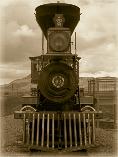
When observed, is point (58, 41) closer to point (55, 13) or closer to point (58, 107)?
point (55, 13)

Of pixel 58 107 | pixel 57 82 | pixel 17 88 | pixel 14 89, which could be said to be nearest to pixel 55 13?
pixel 57 82

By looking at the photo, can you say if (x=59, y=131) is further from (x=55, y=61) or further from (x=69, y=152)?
(x=55, y=61)

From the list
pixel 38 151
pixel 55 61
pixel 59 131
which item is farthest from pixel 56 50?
pixel 38 151

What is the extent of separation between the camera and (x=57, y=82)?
8.32 meters

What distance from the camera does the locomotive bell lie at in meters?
8.84

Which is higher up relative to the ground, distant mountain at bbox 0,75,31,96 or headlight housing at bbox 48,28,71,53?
headlight housing at bbox 48,28,71,53

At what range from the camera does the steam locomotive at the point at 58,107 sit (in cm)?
790

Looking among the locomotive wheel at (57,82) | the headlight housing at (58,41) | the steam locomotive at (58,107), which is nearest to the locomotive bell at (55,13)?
the steam locomotive at (58,107)

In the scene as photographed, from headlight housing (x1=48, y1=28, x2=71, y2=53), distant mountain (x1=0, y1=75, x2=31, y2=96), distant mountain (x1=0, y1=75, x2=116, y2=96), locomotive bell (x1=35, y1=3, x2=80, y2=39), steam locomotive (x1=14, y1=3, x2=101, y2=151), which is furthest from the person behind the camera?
distant mountain (x1=0, y1=75, x2=116, y2=96)

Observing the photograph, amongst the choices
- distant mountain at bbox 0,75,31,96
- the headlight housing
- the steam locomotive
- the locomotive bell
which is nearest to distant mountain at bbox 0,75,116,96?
distant mountain at bbox 0,75,31,96

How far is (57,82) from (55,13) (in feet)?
6.24

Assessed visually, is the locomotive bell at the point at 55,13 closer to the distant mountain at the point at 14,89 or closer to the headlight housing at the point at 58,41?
the headlight housing at the point at 58,41

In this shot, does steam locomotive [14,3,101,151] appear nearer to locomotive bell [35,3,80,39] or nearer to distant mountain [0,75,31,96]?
locomotive bell [35,3,80,39]

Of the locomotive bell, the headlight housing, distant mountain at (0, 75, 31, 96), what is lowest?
distant mountain at (0, 75, 31, 96)
